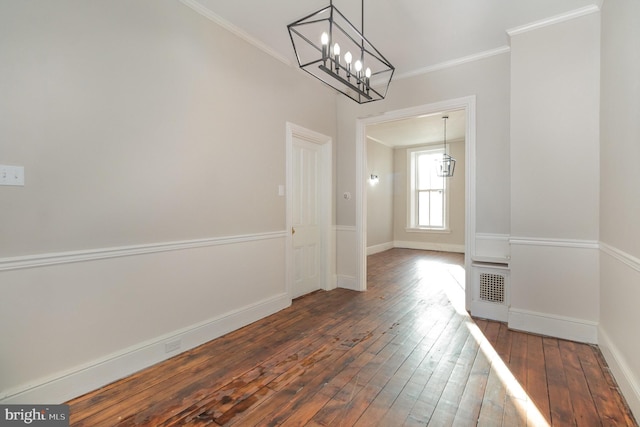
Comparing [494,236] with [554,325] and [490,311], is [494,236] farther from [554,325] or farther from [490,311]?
[554,325]

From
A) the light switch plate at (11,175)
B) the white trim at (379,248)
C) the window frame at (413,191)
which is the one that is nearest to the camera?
the light switch plate at (11,175)

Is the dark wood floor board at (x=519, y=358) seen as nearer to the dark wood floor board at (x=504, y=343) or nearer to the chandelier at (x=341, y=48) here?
the dark wood floor board at (x=504, y=343)

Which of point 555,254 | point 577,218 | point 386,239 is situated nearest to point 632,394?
point 555,254

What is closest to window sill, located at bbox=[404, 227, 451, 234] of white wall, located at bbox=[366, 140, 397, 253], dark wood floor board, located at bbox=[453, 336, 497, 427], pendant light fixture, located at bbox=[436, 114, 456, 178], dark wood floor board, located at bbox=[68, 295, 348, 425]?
white wall, located at bbox=[366, 140, 397, 253]

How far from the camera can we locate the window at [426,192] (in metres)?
8.19

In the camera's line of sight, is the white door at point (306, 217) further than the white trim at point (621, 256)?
Yes

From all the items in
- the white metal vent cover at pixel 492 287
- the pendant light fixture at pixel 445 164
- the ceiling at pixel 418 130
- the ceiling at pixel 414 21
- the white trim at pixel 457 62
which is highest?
the ceiling at pixel 418 130

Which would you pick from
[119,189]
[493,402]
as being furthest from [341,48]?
[493,402]

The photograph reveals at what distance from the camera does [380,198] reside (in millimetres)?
8062

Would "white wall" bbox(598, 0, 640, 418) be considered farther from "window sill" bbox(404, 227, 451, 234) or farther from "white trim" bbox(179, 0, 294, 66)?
"window sill" bbox(404, 227, 451, 234)

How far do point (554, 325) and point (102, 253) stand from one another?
3.86m


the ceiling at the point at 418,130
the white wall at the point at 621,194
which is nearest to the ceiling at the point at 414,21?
the white wall at the point at 621,194

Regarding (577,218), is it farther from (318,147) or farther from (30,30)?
(30,30)

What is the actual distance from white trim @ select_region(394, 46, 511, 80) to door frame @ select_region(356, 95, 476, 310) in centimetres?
42
